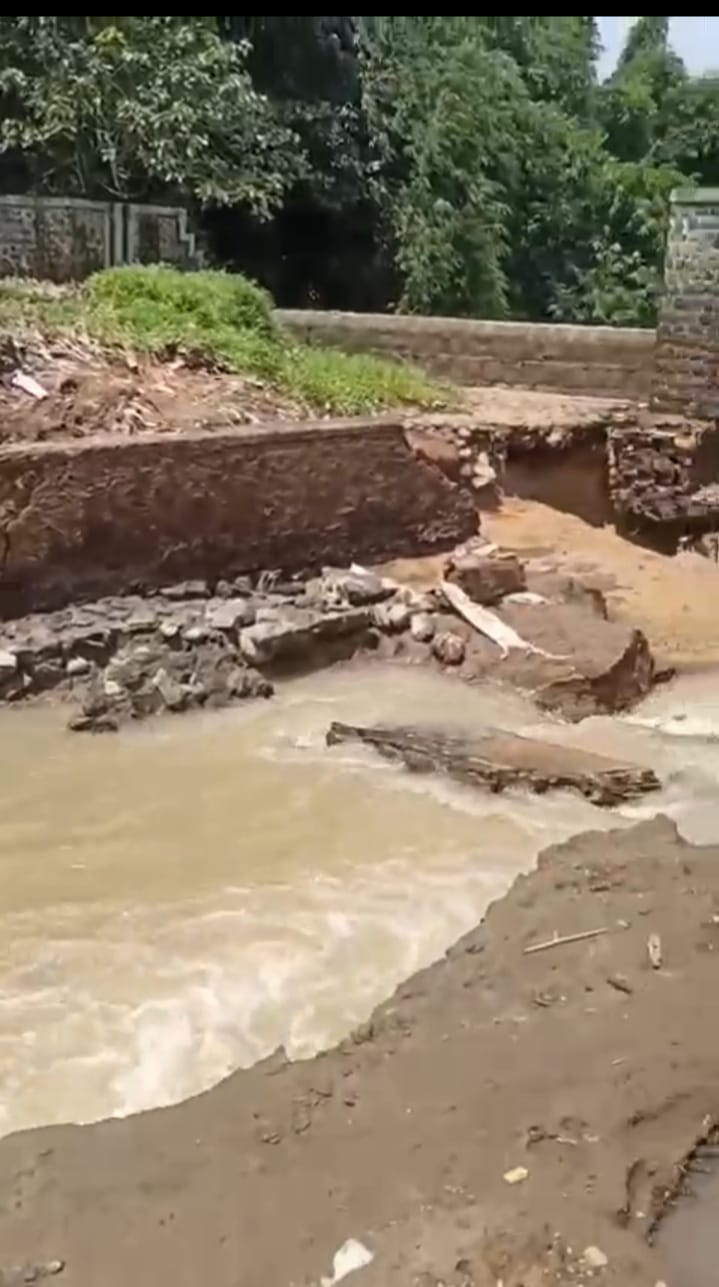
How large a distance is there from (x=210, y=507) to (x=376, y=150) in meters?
8.91

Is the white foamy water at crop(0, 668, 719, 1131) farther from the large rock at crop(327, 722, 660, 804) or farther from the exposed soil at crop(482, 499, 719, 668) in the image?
the exposed soil at crop(482, 499, 719, 668)

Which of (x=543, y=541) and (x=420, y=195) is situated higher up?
(x=420, y=195)

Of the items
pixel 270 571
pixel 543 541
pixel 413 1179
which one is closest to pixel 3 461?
pixel 270 571

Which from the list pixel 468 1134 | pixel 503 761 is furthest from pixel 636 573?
pixel 468 1134

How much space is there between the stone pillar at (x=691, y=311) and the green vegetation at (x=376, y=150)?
258cm

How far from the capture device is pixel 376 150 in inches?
594

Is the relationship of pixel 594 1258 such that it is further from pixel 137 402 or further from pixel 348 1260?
pixel 137 402

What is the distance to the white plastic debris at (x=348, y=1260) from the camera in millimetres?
2826

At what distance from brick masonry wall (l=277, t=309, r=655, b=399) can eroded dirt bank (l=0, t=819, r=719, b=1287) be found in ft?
24.0

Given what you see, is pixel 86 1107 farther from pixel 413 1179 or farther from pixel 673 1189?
pixel 673 1189

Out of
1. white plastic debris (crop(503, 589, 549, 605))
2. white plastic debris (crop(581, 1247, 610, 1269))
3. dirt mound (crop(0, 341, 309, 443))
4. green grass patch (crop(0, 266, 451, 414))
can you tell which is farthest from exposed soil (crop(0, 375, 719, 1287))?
green grass patch (crop(0, 266, 451, 414))

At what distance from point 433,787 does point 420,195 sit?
34.1 ft

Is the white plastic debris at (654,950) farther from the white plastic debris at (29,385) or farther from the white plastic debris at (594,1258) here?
the white plastic debris at (29,385)

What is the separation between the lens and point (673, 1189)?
3189 millimetres
